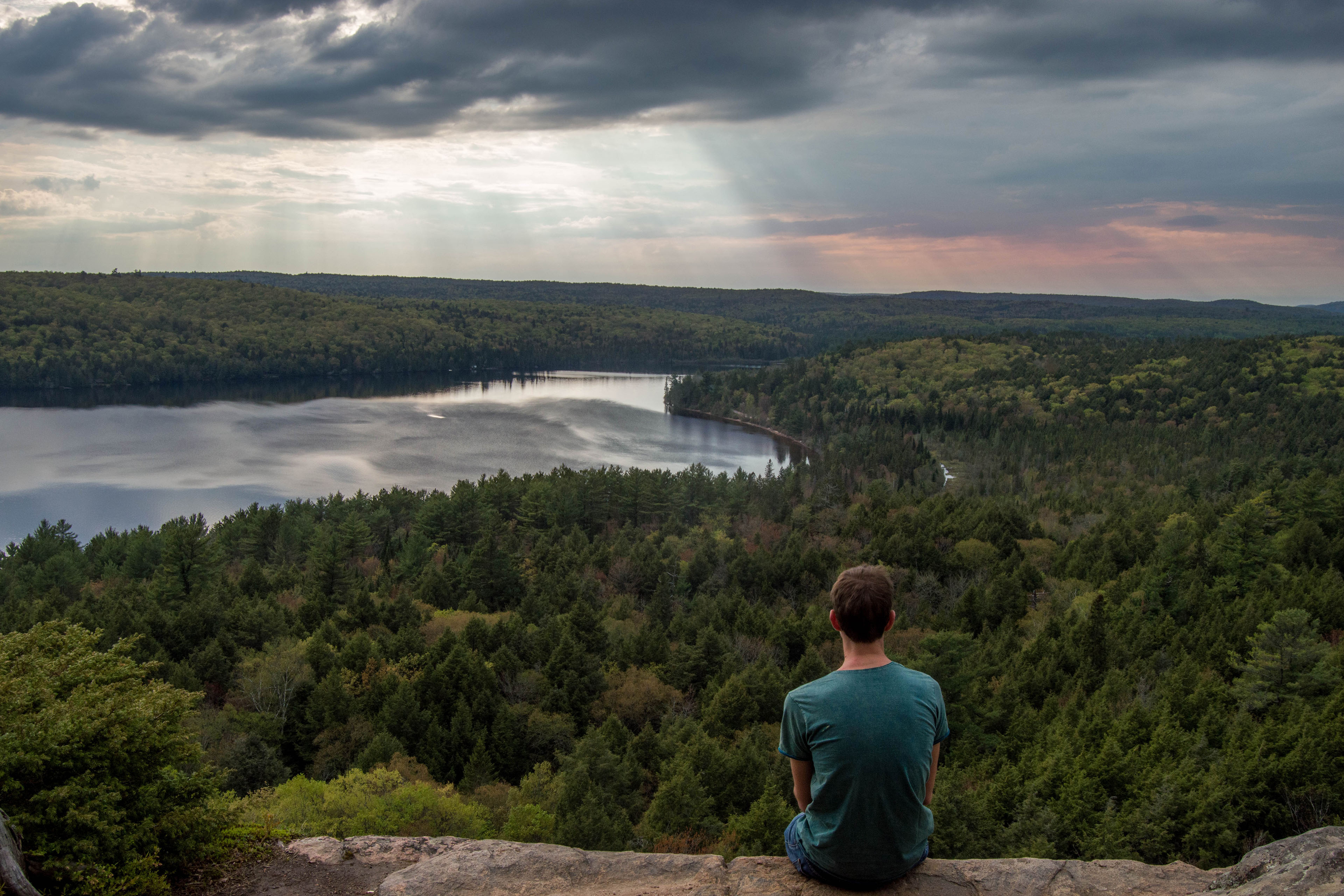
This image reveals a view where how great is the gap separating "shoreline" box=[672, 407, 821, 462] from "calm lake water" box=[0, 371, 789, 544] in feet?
10.6

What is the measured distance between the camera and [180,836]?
841 centimetres

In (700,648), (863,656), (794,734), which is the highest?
(863,656)

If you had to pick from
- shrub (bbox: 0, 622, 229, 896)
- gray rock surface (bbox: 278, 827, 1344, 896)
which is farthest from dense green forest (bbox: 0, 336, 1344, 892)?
gray rock surface (bbox: 278, 827, 1344, 896)

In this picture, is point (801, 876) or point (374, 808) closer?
point (801, 876)

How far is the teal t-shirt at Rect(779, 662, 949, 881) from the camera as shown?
5141 mm

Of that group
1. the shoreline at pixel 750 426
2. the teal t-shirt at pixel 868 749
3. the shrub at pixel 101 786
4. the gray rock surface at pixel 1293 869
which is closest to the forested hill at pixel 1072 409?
the shoreline at pixel 750 426

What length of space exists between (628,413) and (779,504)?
81.0 m

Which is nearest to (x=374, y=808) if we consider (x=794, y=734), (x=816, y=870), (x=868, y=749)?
(x=816, y=870)

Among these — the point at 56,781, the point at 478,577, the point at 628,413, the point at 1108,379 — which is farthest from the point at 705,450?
the point at 56,781

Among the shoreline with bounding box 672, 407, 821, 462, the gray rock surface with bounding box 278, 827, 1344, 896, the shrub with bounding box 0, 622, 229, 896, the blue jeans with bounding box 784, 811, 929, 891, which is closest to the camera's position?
the blue jeans with bounding box 784, 811, 929, 891

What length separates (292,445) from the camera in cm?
11775

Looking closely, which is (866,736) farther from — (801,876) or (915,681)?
(801,876)

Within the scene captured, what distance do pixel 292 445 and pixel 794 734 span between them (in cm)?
12450

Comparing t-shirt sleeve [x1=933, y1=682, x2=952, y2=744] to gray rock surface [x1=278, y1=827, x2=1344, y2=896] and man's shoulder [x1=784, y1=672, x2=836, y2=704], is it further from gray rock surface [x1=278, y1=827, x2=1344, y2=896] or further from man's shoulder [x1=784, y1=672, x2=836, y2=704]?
gray rock surface [x1=278, y1=827, x2=1344, y2=896]
